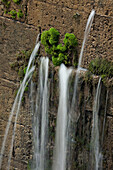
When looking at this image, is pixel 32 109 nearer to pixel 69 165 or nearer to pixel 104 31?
pixel 69 165

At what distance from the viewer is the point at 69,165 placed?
18.0 feet

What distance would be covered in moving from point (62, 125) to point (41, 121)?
1.25 feet

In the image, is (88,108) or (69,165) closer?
(88,108)

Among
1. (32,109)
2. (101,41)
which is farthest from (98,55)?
(32,109)

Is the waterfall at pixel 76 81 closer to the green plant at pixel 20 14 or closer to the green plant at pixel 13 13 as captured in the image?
the green plant at pixel 20 14

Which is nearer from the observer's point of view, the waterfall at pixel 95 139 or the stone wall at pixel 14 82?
the waterfall at pixel 95 139

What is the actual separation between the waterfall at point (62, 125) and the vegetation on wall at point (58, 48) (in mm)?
103

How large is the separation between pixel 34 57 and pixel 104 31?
1163mm

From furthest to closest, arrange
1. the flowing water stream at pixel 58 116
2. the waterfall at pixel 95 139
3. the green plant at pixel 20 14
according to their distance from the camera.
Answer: the green plant at pixel 20 14
the flowing water stream at pixel 58 116
the waterfall at pixel 95 139

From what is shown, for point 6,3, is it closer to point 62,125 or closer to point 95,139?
point 62,125

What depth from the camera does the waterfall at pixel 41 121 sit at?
5406 millimetres

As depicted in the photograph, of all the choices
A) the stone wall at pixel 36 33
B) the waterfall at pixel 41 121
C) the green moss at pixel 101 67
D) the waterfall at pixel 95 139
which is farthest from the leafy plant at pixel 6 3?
the waterfall at pixel 95 139

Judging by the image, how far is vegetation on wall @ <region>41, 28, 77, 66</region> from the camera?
5102 millimetres

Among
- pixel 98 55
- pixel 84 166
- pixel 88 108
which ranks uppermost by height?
pixel 98 55
